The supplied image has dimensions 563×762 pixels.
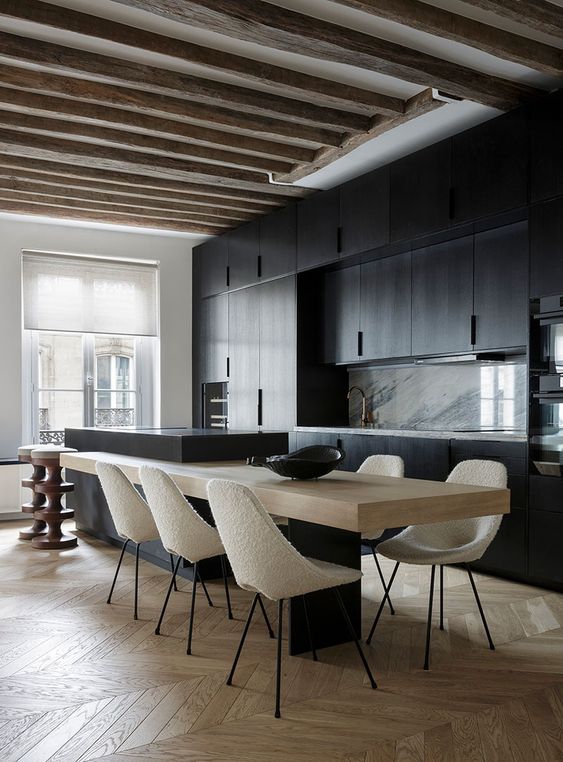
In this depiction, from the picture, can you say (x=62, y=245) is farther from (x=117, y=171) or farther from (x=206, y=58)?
(x=206, y=58)

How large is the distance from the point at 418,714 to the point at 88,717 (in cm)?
112

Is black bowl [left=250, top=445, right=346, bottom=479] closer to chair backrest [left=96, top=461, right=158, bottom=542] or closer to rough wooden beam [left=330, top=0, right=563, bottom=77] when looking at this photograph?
chair backrest [left=96, top=461, right=158, bottom=542]

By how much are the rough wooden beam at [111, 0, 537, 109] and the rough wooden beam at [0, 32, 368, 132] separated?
74 cm

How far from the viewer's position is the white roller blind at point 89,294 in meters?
7.30

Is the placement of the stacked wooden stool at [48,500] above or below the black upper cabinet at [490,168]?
below

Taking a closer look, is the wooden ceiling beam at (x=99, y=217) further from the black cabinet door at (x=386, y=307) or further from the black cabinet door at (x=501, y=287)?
the black cabinet door at (x=501, y=287)

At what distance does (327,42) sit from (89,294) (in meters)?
4.65

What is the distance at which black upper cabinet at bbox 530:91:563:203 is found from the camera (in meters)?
4.05

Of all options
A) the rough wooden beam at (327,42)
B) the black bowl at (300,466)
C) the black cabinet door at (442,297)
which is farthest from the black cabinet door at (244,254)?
the black bowl at (300,466)

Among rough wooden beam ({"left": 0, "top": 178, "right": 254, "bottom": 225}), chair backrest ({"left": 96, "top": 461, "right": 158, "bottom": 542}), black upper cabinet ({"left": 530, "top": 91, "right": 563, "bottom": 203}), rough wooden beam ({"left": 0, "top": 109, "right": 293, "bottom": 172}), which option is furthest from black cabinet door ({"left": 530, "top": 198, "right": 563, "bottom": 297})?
rough wooden beam ({"left": 0, "top": 178, "right": 254, "bottom": 225})

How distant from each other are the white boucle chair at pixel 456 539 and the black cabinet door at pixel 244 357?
359 centimetres

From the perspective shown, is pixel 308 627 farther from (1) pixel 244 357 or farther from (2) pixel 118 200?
(2) pixel 118 200

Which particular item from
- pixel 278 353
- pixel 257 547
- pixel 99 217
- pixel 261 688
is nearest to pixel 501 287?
pixel 278 353

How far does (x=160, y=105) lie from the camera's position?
4406 mm
